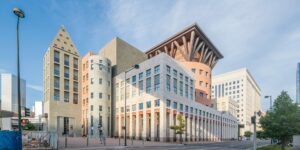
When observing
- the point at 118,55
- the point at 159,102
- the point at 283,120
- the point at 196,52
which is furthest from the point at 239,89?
the point at 283,120

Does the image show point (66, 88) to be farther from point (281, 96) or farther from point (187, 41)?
point (281, 96)

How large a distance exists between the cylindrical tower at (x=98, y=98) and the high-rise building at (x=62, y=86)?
7.33 meters

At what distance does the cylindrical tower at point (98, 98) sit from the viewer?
216 feet

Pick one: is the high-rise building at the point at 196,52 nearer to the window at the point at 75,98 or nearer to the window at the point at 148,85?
the window at the point at 148,85

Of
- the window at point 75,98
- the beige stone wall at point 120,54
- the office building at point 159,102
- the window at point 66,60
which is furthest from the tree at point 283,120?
the window at point 66,60

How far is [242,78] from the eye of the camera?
7042 inches

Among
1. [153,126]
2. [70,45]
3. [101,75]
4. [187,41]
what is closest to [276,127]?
[153,126]

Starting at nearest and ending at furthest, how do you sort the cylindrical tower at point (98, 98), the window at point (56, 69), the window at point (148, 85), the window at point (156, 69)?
the window at point (156, 69) < the window at point (148, 85) < the cylindrical tower at point (98, 98) < the window at point (56, 69)

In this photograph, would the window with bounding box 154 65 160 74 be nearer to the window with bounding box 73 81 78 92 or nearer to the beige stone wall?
the beige stone wall

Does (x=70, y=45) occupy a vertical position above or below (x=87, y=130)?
above

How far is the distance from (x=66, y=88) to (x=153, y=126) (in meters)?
31.5

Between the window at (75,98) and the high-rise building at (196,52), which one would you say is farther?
the high-rise building at (196,52)

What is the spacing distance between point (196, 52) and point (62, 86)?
147 ft

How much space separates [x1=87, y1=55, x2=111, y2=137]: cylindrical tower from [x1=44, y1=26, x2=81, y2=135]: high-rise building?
7327mm
